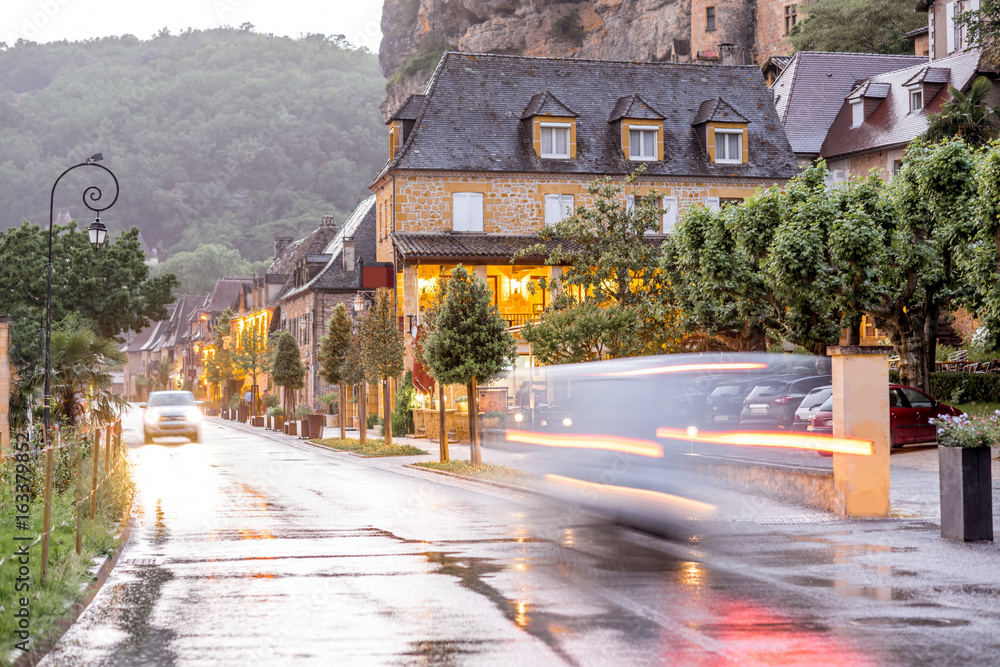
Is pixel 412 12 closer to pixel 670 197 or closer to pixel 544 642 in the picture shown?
pixel 670 197

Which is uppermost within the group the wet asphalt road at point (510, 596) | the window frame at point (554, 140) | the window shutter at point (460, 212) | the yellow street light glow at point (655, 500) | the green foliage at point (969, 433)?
the window frame at point (554, 140)

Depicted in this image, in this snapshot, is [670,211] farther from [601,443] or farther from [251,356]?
[601,443]

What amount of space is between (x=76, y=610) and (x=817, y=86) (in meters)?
59.6

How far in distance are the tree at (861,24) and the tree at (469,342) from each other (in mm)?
53581

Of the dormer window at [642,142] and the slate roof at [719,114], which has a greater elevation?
the slate roof at [719,114]

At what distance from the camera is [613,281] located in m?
36.2

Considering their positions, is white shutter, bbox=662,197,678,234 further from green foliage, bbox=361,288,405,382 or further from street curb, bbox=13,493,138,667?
street curb, bbox=13,493,138,667

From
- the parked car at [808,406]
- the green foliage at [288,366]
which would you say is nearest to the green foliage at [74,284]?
the green foliage at [288,366]

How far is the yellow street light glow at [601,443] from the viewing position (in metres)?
13.2

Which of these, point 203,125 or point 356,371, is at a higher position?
point 203,125

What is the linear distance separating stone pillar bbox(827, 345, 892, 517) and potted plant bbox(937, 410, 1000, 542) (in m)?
2.06

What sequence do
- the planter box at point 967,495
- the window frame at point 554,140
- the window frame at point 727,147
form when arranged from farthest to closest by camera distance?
the window frame at point 727,147
the window frame at point 554,140
the planter box at point 967,495

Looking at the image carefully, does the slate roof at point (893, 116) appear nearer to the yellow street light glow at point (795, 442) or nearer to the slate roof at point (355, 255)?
the slate roof at point (355, 255)

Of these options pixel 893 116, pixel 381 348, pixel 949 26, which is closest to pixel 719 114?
pixel 893 116
